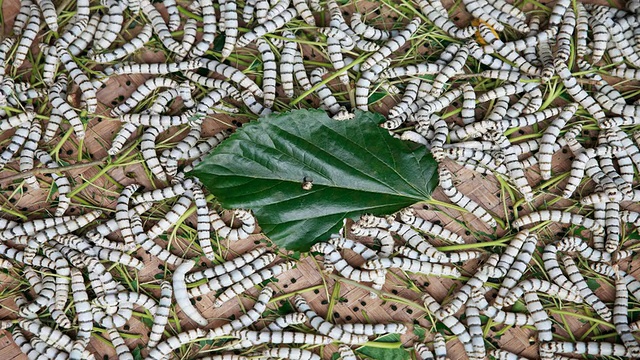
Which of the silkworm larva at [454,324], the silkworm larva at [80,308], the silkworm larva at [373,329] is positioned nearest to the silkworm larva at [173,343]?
the silkworm larva at [80,308]

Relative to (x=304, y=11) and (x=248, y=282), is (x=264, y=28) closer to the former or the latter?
(x=304, y=11)

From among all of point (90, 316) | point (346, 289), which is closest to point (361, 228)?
point (346, 289)

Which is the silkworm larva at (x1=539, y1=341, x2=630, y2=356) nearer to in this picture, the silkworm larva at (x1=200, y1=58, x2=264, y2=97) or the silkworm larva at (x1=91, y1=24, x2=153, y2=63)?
the silkworm larva at (x1=200, y1=58, x2=264, y2=97)

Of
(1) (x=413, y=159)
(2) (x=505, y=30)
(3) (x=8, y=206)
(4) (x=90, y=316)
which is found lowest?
(4) (x=90, y=316)

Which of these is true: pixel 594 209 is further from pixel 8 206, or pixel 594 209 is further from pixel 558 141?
pixel 8 206

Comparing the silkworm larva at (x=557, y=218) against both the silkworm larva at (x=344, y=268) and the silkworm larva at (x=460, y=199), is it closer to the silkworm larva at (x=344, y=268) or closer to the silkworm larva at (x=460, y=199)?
the silkworm larva at (x=460, y=199)

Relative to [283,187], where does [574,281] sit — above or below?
below
